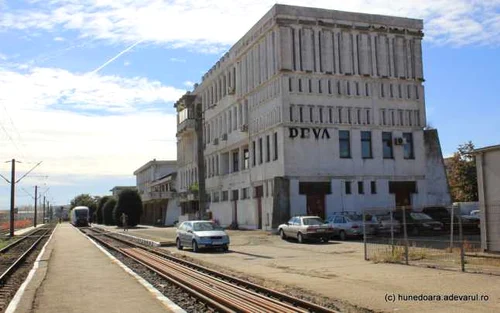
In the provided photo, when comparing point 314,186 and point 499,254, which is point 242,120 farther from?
point 499,254

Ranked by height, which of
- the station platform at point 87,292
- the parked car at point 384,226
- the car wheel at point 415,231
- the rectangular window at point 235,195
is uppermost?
the rectangular window at point 235,195

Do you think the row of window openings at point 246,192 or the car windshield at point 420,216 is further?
the row of window openings at point 246,192

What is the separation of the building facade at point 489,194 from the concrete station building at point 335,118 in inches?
907

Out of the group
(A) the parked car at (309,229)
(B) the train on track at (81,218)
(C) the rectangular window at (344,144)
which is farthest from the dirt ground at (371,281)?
(B) the train on track at (81,218)

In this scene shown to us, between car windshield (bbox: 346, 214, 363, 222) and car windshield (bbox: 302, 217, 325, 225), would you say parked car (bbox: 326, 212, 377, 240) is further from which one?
car windshield (bbox: 302, 217, 325, 225)

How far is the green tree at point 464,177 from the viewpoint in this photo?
2191 inches

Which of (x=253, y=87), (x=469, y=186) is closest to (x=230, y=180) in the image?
(x=253, y=87)

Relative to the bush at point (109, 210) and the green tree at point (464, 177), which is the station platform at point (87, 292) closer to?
the green tree at point (464, 177)

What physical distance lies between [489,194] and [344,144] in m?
25.3

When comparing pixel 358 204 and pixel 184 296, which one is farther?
pixel 358 204

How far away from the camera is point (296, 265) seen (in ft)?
64.6

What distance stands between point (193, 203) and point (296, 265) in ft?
165

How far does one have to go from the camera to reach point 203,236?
2731 centimetres

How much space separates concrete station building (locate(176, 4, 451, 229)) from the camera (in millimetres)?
43562
